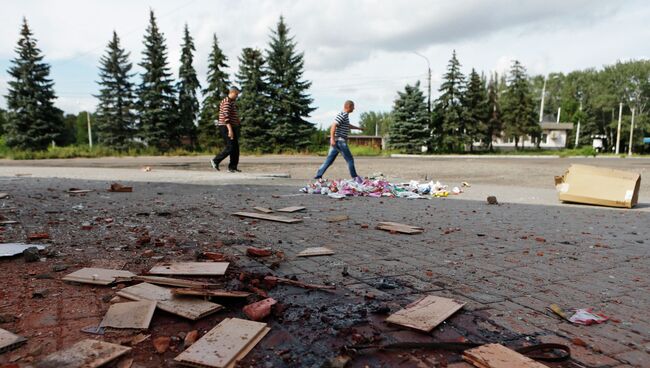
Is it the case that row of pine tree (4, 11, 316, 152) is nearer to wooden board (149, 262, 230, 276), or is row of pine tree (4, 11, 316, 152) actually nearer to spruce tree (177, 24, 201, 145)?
spruce tree (177, 24, 201, 145)

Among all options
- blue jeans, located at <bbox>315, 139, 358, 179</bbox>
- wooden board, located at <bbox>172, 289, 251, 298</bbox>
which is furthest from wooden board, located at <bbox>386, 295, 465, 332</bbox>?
blue jeans, located at <bbox>315, 139, 358, 179</bbox>

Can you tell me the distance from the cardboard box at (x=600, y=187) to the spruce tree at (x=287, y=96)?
89.0ft

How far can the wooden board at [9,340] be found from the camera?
5.69 ft

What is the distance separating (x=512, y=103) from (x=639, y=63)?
30228 mm

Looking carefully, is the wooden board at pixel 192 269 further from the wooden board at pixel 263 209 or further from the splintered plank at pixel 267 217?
the wooden board at pixel 263 209

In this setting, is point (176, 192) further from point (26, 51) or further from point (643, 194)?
point (26, 51)

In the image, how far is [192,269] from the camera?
2764 mm

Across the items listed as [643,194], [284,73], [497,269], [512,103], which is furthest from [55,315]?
[512,103]

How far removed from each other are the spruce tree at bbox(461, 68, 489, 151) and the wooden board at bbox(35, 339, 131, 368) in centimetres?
4334

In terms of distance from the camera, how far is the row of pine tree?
32.4m

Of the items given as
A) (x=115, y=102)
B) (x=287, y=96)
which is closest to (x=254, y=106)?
(x=287, y=96)

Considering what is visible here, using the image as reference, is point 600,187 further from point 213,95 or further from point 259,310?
point 213,95

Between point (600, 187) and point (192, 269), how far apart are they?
268 inches

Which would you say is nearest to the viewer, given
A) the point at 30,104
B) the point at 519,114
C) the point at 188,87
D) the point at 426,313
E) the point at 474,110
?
the point at 426,313
